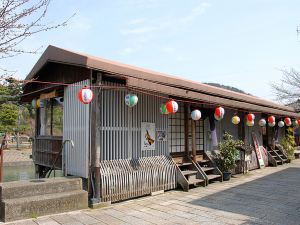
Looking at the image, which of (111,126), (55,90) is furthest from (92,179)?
(55,90)

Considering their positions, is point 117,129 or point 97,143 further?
point 117,129

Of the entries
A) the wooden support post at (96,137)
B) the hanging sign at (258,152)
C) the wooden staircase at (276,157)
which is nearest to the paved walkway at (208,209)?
the wooden support post at (96,137)

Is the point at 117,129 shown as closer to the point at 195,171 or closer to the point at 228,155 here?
the point at 195,171

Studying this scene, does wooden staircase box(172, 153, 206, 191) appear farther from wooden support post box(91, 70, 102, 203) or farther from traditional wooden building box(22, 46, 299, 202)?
wooden support post box(91, 70, 102, 203)

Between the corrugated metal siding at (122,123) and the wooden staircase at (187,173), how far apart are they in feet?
3.68

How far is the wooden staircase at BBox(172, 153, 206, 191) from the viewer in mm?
9203

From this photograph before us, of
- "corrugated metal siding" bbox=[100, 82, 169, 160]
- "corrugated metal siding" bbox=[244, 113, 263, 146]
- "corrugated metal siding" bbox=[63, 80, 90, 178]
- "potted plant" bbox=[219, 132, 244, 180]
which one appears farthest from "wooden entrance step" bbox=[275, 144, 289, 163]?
"corrugated metal siding" bbox=[63, 80, 90, 178]

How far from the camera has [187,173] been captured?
9.66 meters

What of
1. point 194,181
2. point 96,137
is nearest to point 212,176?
point 194,181

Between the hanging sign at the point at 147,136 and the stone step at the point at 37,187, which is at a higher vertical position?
the hanging sign at the point at 147,136

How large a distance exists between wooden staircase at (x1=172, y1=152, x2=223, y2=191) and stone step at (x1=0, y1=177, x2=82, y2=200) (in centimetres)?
337

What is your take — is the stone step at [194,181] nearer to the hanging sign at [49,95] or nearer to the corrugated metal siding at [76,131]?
the corrugated metal siding at [76,131]

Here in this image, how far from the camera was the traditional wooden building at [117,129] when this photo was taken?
7430mm

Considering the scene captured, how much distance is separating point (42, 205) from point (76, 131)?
7.79 ft
